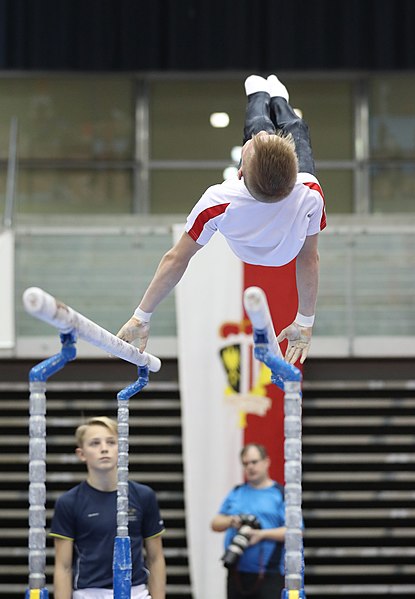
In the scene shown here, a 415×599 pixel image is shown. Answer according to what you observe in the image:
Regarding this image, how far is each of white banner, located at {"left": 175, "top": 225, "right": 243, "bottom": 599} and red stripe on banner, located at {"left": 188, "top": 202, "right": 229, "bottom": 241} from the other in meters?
4.25

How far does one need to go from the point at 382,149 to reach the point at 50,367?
8.85 metres

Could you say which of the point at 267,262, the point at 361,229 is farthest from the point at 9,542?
the point at 267,262

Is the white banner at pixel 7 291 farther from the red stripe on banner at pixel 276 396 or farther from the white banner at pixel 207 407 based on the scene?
the red stripe on banner at pixel 276 396

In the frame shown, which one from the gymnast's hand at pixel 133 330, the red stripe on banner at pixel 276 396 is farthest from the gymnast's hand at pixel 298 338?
the red stripe on banner at pixel 276 396

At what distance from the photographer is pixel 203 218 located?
3.71m

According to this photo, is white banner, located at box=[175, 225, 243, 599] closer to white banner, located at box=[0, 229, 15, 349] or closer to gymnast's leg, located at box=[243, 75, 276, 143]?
white banner, located at box=[0, 229, 15, 349]

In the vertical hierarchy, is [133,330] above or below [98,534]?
above

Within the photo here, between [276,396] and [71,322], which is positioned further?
[276,396]

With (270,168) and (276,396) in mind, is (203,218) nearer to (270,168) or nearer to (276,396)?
(270,168)

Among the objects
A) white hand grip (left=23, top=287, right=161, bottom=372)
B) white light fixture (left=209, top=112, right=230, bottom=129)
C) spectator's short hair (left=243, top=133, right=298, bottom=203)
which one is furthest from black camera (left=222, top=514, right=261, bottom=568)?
white light fixture (left=209, top=112, right=230, bottom=129)

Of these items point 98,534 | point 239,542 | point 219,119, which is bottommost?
point 239,542

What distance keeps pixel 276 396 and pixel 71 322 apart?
4881 millimetres

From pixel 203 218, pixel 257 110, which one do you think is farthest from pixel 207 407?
pixel 203 218

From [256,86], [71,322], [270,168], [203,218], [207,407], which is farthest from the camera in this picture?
[207,407]
